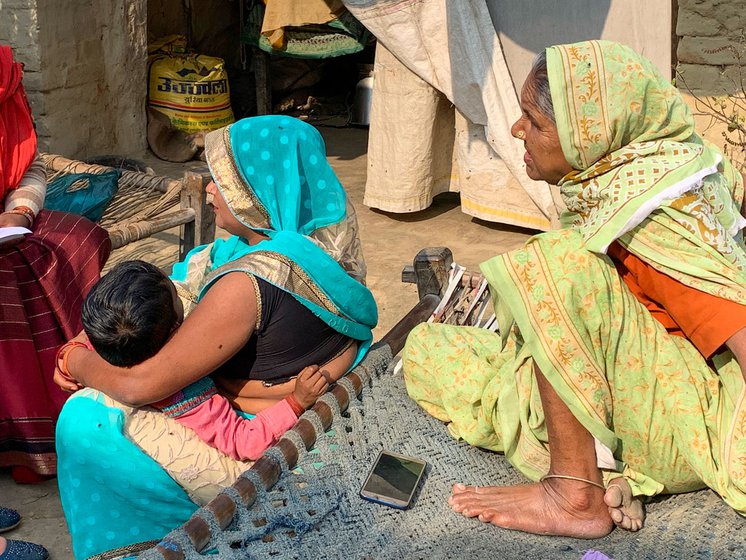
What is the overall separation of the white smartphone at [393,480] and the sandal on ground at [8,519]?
1.33 meters

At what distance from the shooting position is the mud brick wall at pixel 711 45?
5316 millimetres

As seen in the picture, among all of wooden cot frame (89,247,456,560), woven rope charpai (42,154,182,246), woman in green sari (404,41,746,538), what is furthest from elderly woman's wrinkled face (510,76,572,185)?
woven rope charpai (42,154,182,246)

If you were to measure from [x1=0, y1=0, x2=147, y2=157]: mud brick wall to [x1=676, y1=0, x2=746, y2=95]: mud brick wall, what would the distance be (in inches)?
144

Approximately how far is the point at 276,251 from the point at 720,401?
1.13 m

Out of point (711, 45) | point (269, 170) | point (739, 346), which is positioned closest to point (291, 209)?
point (269, 170)

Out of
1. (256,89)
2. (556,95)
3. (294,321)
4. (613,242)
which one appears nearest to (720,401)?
(613,242)

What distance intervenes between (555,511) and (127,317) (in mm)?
1114

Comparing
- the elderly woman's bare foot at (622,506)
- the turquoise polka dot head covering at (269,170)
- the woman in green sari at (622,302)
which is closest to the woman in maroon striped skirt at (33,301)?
the turquoise polka dot head covering at (269,170)

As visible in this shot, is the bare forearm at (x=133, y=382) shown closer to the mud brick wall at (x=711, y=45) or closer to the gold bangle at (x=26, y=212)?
the gold bangle at (x=26, y=212)

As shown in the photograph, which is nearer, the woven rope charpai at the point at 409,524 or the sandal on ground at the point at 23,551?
the woven rope charpai at the point at 409,524

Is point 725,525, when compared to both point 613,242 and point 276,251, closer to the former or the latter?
point 613,242

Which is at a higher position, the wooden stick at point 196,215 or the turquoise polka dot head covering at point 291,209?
the turquoise polka dot head covering at point 291,209

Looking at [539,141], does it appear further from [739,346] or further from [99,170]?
[99,170]

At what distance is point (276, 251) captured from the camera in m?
2.34
